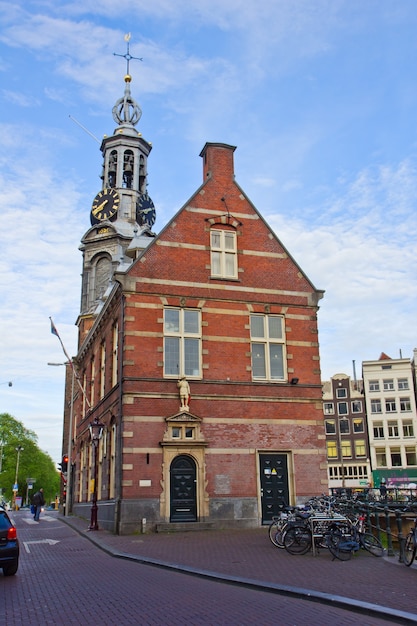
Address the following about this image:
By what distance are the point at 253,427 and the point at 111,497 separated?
6067 mm

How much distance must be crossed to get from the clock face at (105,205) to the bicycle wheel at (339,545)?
49.8 metres

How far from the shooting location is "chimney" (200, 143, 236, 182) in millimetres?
27484

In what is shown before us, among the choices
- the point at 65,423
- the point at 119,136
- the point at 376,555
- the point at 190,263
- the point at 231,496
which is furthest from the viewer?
the point at 119,136

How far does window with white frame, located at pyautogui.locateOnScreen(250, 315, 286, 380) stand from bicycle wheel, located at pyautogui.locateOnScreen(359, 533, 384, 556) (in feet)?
34.0

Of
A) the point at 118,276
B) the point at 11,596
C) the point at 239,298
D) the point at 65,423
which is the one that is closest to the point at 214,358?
the point at 239,298

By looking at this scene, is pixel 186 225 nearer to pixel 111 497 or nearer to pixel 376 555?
pixel 111 497

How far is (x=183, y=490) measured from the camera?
75.2 feet

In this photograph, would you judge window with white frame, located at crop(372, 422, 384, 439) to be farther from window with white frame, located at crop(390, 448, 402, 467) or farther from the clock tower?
the clock tower

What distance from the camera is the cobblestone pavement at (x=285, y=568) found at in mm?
9713

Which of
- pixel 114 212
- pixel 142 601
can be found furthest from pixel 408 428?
pixel 142 601

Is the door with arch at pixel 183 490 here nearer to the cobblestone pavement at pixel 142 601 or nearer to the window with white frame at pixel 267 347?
the window with white frame at pixel 267 347

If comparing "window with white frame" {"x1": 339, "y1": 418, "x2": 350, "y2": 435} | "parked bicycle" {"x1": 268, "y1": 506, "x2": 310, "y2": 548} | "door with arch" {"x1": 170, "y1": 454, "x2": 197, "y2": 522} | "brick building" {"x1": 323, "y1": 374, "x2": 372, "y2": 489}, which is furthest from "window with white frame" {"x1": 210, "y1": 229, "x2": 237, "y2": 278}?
"window with white frame" {"x1": 339, "y1": 418, "x2": 350, "y2": 435}

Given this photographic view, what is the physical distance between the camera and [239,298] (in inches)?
1014

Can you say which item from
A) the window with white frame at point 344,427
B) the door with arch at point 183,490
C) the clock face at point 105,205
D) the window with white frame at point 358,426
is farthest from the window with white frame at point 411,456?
the door with arch at point 183,490
